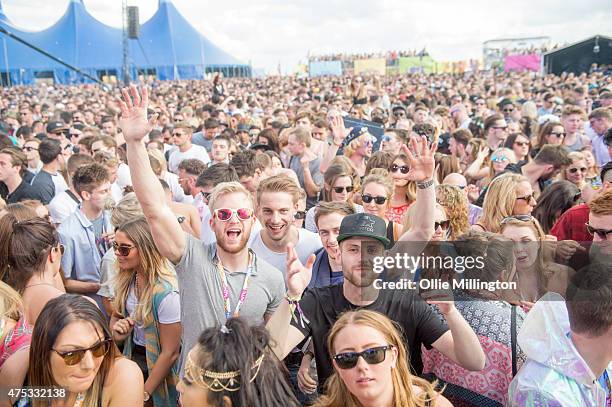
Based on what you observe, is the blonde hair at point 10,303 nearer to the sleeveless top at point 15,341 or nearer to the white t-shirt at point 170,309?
the sleeveless top at point 15,341

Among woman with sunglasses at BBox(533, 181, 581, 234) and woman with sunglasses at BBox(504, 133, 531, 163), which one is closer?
woman with sunglasses at BBox(533, 181, 581, 234)

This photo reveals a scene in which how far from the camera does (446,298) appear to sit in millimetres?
2154

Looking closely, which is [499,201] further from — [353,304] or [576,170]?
[353,304]

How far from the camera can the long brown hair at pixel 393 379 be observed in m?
1.98

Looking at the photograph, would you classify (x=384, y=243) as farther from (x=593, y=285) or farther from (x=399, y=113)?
(x=399, y=113)

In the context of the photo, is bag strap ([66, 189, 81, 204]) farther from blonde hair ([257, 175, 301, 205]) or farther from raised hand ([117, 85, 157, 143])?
raised hand ([117, 85, 157, 143])

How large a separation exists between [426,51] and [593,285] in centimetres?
4254

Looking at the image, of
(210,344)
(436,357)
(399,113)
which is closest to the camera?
(210,344)

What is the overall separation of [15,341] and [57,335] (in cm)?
48

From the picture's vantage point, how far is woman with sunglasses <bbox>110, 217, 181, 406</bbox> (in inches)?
107

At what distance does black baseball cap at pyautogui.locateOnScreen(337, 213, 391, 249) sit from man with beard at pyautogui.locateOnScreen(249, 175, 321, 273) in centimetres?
92

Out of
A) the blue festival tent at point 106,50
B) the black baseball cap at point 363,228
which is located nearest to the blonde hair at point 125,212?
the black baseball cap at point 363,228

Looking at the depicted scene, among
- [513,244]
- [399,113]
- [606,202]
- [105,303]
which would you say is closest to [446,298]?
[513,244]

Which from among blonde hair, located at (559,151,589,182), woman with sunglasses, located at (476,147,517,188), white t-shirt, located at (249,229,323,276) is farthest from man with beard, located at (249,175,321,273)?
woman with sunglasses, located at (476,147,517,188)
